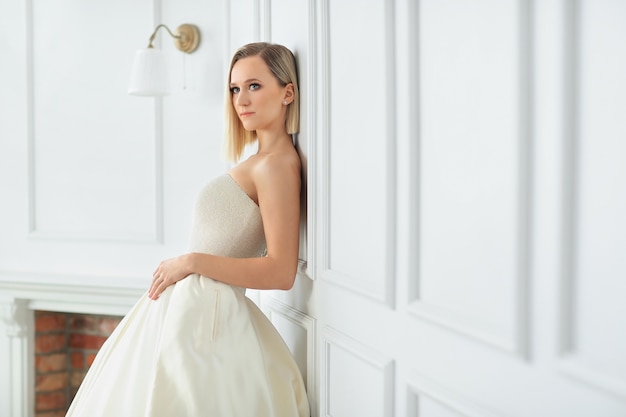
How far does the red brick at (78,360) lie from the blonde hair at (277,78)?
1.71m

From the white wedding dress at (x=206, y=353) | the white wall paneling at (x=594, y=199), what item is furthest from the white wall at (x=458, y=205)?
the white wedding dress at (x=206, y=353)

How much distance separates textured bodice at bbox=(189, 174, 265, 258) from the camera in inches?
68.2

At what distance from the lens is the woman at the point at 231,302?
1.51 m

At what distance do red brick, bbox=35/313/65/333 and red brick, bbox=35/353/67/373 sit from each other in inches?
5.0

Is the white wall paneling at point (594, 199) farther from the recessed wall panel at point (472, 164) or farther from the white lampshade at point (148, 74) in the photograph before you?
the white lampshade at point (148, 74)

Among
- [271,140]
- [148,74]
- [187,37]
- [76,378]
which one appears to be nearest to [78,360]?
[76,378]

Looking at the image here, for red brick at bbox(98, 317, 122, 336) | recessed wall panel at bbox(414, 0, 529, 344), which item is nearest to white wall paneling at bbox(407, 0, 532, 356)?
recessed wall panel at bbox(414, 0, 529, 344)

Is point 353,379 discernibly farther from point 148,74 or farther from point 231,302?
point 148,74

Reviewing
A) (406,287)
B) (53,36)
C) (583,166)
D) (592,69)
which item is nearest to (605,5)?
(592,69)

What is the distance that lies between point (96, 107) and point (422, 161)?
2.02 meters

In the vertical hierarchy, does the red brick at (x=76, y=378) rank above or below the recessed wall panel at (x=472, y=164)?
below

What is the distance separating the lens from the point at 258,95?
1.78 m

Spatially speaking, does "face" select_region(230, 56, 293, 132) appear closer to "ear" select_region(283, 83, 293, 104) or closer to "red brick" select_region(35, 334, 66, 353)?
"ear" select_region(283, 83, 293, 104)

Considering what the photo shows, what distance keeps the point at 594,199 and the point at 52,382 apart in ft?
9.64
